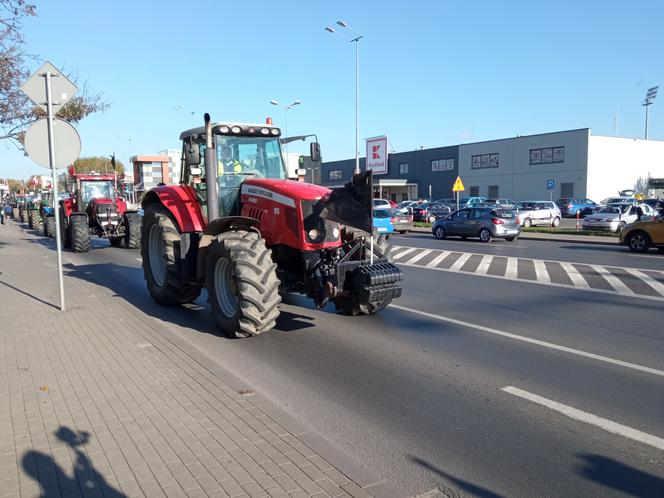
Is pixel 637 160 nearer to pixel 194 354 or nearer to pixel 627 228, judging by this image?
pixel 627 228

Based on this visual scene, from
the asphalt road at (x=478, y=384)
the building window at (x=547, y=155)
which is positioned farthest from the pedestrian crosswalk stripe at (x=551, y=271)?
the building window at (x=547, y=155)

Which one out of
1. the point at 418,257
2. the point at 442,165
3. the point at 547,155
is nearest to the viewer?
the point at 418,257

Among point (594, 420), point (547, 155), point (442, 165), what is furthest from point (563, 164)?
point (594, 420)

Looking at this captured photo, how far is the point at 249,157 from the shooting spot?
8.37 m

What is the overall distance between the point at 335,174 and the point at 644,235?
57775mm

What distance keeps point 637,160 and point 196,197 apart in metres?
54.8

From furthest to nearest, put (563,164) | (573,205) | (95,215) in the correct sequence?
(563,164), (573,205), (95,215)

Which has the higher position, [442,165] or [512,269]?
[442,165]

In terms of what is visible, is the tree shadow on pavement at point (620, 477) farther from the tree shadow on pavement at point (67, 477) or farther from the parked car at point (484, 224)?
the parked car at point (484, 224)

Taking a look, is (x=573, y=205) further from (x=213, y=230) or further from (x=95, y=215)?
(x=213, y=230)

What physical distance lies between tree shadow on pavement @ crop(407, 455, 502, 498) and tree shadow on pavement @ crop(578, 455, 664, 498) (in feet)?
2.44

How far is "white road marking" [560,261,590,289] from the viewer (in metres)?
11.2

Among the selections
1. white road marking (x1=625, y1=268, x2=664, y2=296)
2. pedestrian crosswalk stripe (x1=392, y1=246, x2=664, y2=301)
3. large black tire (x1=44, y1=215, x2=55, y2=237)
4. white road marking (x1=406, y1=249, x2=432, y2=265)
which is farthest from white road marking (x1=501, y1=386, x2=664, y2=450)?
large black tire (x1=44, y1=215, x2=55, y2=237)

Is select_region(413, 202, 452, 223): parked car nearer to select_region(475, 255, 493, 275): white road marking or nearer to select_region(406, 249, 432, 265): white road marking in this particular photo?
select_region(406, 249, 432, 265): white road marking
